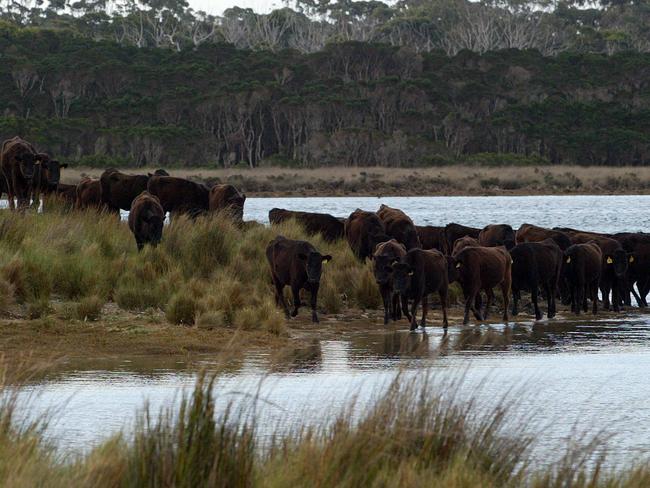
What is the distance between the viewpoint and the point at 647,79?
298 ft

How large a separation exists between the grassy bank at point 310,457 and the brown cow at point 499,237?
13462 millimetres

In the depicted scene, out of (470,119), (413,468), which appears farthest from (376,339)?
(470,119)

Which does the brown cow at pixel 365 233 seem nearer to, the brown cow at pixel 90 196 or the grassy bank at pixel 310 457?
the brown cow at pixel 90 196

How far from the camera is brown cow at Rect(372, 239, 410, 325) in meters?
15.5

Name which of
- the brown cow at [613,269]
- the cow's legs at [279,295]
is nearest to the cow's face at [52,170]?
the cow's legs at [279,295]

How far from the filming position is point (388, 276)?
15594 mm

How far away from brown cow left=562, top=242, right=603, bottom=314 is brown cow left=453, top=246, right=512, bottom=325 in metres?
1.51

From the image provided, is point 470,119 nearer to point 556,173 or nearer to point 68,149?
point 556,173

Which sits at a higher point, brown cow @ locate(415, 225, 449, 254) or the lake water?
brown cow @ locate(415, 225, 449, 254)

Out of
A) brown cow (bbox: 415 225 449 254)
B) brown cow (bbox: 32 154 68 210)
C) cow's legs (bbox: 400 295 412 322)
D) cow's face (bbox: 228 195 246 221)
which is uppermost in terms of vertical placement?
brown cow (bbox: 32 154 68 210)

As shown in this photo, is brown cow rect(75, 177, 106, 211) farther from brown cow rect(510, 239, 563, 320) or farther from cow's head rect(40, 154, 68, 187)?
brown cow rect(510, 239, 563, 320)

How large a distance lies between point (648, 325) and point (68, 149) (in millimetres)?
61666

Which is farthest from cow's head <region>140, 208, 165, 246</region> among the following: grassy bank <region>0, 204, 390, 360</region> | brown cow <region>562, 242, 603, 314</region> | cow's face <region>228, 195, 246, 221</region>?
brown cow <region>562, 242, 603, 314</region>

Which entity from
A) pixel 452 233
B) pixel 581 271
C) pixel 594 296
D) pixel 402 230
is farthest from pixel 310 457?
pixel 452 233
